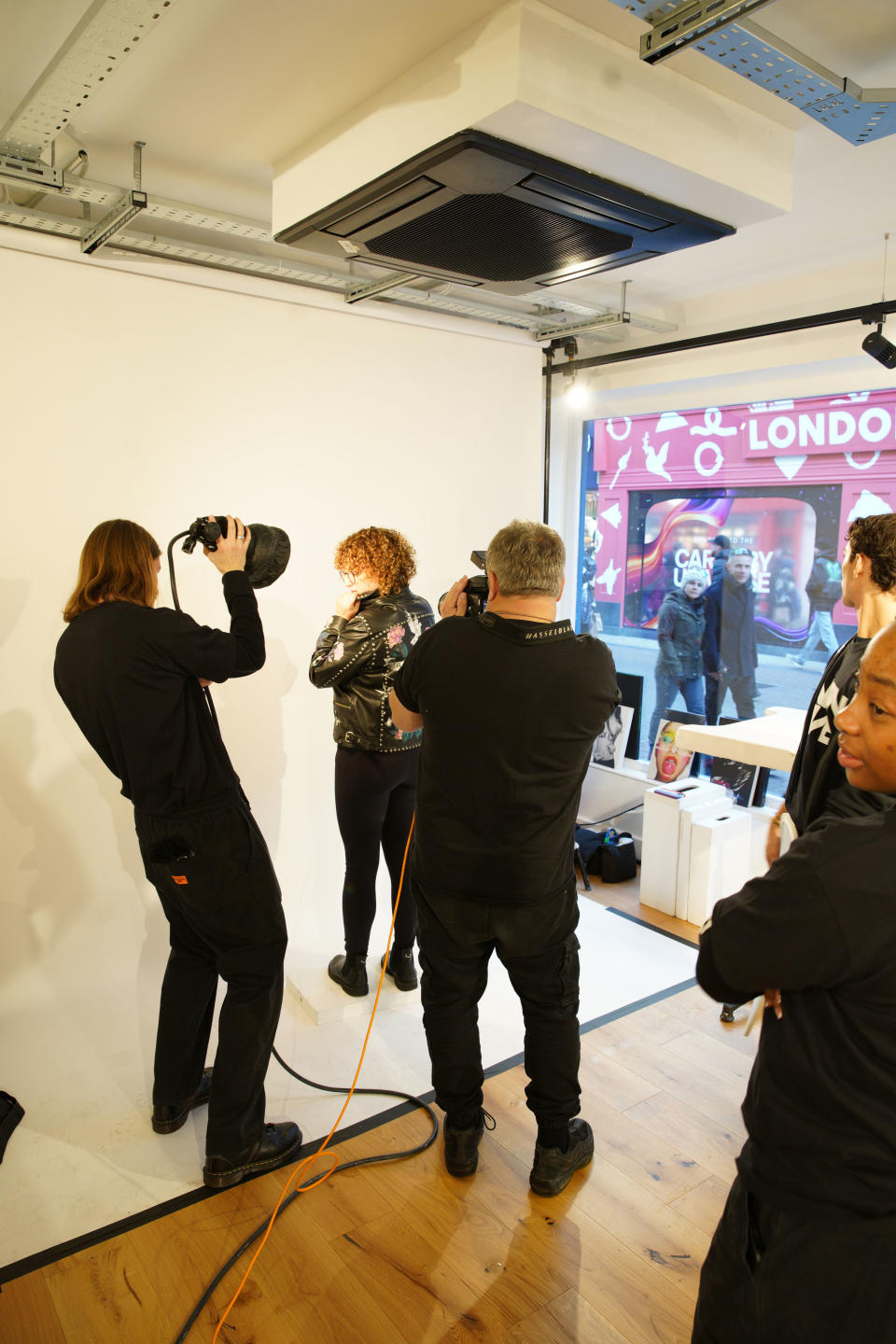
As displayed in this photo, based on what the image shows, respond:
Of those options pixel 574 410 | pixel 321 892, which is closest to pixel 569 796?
pixel 321 892

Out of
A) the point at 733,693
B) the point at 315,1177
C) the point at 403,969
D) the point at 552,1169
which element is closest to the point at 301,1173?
the point at 315,1177

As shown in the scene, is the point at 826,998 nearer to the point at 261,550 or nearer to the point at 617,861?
the point at 261,550

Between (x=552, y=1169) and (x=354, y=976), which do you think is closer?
(x=552, y=1169)

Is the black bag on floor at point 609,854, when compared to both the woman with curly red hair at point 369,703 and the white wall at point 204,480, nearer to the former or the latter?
the white wall at point 204,480

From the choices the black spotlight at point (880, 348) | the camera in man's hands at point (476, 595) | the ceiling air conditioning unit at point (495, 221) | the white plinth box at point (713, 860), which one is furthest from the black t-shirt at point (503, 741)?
the black spotlight at point (880, 348)

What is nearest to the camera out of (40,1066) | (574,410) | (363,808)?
(40,1066)

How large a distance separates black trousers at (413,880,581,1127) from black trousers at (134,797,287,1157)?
0.39m

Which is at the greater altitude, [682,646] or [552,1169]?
[682,646]

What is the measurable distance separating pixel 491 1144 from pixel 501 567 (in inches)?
61.8

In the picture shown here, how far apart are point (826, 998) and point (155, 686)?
1.49 m

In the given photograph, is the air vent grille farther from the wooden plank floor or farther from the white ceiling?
the wooden plank floor

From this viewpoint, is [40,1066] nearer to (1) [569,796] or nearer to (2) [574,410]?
(1) [569,796]

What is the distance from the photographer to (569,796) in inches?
78.9

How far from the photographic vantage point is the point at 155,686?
6.54 ft
